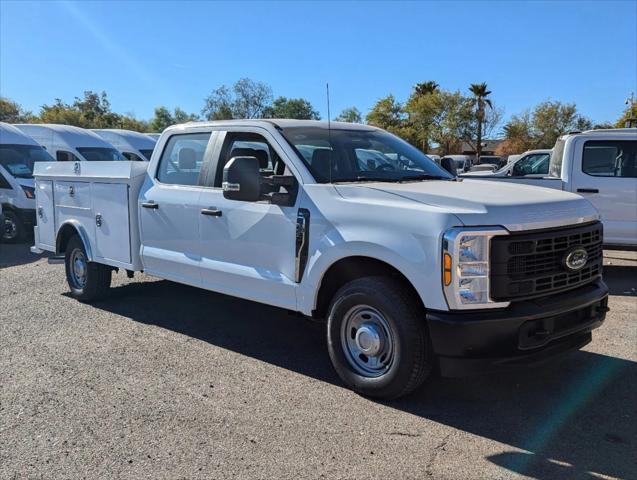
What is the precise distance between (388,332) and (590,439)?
4.70 ft

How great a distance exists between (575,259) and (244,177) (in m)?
2.52

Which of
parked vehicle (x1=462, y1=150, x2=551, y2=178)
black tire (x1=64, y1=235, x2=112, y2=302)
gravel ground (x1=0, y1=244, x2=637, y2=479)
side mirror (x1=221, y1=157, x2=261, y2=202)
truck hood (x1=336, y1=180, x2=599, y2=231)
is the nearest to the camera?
gravel ground (x1=0, y1=244, x2=637, y2=479)

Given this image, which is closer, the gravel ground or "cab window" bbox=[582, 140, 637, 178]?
the gravel ground

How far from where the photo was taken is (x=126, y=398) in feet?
14.2

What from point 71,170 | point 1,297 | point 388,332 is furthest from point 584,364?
point 1,297

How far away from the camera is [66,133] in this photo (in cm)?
1698

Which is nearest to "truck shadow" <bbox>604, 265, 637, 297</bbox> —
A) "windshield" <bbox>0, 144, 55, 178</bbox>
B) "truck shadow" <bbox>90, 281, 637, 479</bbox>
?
"truck shadow" <bbox>90, 281, 637, 479</bbox>

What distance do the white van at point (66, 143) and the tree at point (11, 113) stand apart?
4655 centimetres

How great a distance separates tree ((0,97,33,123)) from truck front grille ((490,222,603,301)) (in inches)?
2474

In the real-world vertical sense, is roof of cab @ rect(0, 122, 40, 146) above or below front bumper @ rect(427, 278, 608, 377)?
above

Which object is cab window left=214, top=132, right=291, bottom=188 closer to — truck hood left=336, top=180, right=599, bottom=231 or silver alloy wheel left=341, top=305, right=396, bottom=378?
truck hood left=336, top=180, right=599, bottom=231

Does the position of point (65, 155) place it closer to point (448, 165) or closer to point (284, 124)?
point (284, 124)

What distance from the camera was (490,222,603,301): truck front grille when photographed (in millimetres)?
3678

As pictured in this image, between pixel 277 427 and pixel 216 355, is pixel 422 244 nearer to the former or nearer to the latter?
pixel 277 427
